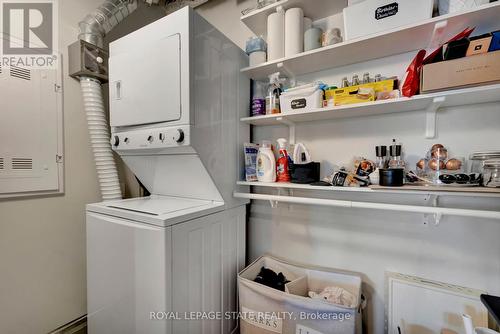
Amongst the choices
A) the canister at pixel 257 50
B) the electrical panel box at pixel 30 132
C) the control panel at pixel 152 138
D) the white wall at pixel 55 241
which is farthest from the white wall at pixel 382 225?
the electrical panel box at pixel 30 132

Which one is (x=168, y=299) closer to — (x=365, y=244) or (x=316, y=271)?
(x=316, y=271)

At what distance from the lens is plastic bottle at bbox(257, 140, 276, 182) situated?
5.02ft

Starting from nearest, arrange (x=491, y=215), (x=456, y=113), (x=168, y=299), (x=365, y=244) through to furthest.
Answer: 1. (x=491, y=215)
2. (x=168, y=299)
3. (x=456, y=113)
4. (x=365, y=244)

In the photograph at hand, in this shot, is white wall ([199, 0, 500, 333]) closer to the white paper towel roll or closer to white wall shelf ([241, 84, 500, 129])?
white wall shelf ([241, 84, 500, 129])

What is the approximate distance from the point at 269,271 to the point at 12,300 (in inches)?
66.7

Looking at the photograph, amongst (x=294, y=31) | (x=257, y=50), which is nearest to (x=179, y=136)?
(x=257, y=50)

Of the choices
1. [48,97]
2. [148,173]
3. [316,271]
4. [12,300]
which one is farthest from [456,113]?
[12,300]

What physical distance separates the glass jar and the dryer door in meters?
1.55

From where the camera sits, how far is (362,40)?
3.97ft

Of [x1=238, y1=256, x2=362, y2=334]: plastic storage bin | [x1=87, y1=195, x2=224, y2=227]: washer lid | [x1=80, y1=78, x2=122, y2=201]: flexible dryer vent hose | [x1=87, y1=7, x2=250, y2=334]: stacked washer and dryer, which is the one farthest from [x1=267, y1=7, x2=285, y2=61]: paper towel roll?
[x1=238, y1=256, x2=362, y2=334]: plastic storage bin

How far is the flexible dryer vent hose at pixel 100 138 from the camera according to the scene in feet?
5.51

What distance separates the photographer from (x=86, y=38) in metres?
1.67

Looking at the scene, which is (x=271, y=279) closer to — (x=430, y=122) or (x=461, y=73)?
(x=430, y=122)

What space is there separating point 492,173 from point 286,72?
126 cm
